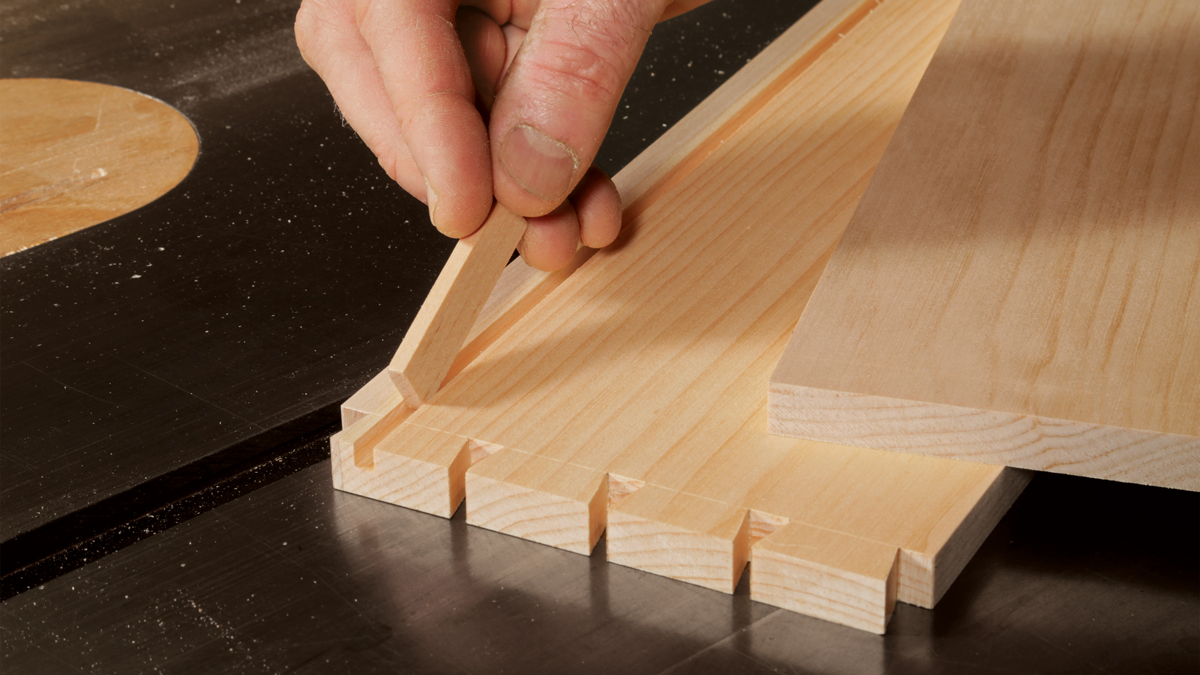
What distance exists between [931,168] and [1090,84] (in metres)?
0.30

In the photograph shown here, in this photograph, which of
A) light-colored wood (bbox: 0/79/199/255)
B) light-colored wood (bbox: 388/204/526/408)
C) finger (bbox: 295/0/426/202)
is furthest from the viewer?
light-colored wood (bbox: 0/79/199/255)

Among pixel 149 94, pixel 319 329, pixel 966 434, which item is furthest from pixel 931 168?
pixel 149 94

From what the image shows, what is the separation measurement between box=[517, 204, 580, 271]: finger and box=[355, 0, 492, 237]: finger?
6 cm

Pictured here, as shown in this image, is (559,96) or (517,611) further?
(559,96)

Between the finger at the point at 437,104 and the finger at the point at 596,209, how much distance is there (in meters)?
0.13

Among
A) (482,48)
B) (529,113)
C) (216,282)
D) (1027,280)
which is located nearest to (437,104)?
(529,113)

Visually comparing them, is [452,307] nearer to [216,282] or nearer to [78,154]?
[216,282]

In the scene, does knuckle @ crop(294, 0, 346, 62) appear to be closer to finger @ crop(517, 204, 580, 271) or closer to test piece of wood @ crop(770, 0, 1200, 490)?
finger @ crop(517, 204, 580, 271)

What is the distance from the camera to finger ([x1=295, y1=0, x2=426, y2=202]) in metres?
1.31

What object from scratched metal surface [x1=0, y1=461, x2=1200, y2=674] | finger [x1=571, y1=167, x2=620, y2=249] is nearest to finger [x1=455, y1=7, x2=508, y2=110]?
finger [x1=571, y1=167, x2=620, y2=249]

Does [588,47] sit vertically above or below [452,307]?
above

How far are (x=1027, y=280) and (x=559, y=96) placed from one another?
1.46 ft

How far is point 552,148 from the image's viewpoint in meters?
1.00

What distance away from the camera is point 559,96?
3.28ft
